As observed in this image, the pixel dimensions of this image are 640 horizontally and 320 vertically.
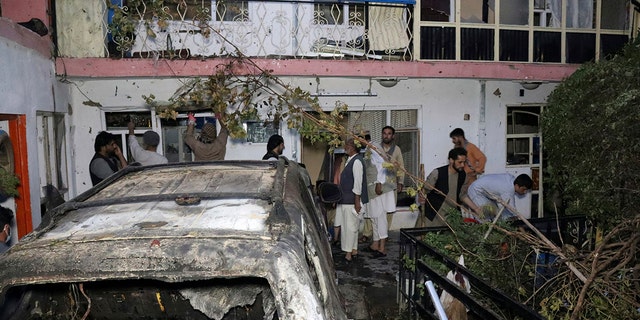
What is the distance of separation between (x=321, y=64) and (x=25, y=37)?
4.02 metres

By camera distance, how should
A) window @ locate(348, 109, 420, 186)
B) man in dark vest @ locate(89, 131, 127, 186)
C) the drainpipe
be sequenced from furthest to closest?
the drainpipe, window @ locate(348, 109, 420, 186), man in dark vest @ locate(89, 131, 127, 186)

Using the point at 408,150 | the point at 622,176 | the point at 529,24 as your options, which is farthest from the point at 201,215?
the point at 529,24

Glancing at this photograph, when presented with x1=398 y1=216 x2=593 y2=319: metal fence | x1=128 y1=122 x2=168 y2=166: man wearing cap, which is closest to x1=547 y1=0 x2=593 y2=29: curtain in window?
x1=398 y1=216 x2=593 y2=319: metal fence

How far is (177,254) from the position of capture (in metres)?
1.84

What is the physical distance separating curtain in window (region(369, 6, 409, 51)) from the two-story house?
0.05ft

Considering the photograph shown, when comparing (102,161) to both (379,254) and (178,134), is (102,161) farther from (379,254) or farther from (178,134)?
(379,254)

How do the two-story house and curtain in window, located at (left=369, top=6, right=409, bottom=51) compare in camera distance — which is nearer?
the two-story house

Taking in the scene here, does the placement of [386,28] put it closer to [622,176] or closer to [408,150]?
[408,150]

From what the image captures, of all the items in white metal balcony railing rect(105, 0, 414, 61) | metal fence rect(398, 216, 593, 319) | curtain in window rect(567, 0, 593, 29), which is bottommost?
metal fence rect(398, 216, 593, 319)

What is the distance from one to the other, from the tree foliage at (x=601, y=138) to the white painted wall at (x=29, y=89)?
6333 millimetres

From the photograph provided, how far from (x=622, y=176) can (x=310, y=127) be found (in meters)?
3.55

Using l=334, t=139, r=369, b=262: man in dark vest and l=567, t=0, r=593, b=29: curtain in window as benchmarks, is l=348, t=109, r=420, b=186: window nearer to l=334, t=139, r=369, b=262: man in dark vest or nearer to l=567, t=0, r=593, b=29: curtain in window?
l=334, t=139, r=369, b=262: man in dark vest

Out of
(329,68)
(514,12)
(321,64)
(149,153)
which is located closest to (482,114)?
(514,12)

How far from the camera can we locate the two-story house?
7305 millimetres
